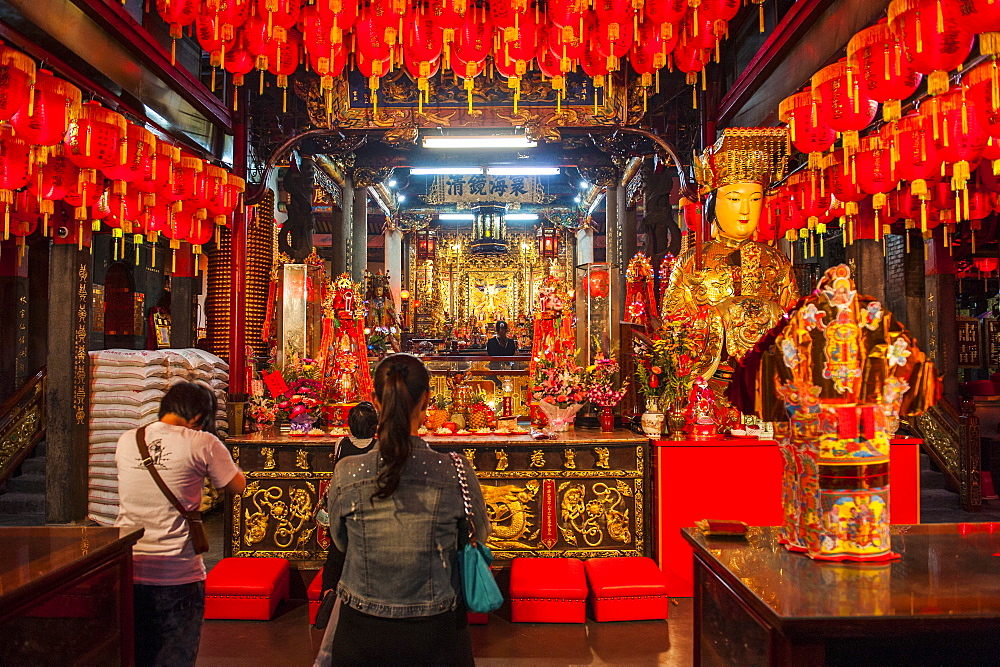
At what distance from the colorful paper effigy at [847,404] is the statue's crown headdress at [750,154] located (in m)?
2.86

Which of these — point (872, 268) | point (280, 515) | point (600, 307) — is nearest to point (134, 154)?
point (280, 515)

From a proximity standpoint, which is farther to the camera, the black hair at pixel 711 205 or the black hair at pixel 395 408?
the black hair at pixel 711 205

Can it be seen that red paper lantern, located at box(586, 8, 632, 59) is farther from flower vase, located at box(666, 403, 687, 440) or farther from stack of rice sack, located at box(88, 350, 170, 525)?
stack of rice sack, located at box(88, 350, 170, 525)

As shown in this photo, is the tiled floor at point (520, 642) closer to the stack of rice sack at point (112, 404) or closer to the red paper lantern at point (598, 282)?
the stack of rice sack at point (112, 404)

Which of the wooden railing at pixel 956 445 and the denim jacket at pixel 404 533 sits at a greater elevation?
the denim jacket at pixel 404 533

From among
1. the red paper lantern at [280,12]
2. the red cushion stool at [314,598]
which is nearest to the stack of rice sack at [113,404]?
the red cushion stool at [314,598]

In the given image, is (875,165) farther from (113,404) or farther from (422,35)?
(113,404)

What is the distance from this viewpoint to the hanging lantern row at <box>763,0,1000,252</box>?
114 inches

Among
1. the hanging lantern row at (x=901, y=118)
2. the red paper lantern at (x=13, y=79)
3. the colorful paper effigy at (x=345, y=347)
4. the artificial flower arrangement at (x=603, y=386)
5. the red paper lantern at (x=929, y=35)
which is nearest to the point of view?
the red paper lantern at (x=929, y=35)

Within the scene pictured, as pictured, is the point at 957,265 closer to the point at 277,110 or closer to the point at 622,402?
the point at 622,402

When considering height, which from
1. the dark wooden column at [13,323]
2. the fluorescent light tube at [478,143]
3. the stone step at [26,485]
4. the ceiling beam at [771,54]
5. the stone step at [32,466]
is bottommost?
the stone step at [26,485]

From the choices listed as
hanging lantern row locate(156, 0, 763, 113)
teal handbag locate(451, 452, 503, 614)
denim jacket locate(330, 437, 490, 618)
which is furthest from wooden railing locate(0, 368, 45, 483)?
teal handbag locate(451, 452, 503, 614)

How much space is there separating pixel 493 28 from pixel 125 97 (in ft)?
8.84

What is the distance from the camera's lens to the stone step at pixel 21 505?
5965 millimetres
